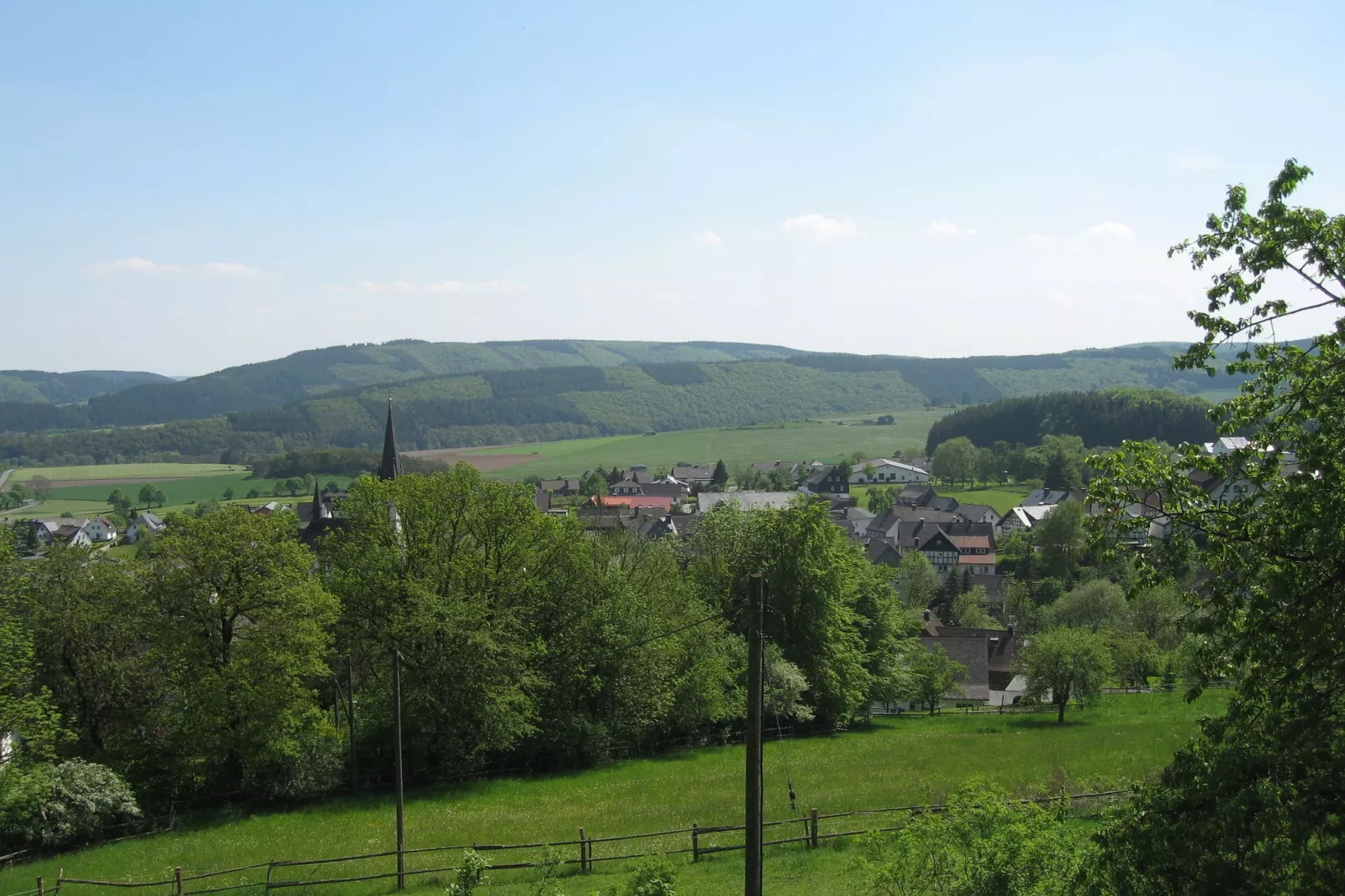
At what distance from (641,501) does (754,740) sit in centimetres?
12665

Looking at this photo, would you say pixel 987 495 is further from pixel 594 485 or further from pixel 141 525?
pixel 141 525

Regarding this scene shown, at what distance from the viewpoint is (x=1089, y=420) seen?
6531 inches

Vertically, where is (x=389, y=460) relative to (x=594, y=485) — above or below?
above

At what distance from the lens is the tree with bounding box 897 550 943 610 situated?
7706 centimetres

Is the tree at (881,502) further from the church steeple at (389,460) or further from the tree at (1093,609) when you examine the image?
the church steeple at (389,460)

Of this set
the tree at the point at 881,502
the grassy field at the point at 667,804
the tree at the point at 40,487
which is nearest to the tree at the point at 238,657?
the grassy field at the point at 667,804

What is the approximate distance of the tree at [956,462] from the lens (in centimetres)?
14875

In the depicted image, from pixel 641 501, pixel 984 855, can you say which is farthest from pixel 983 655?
pixel 641 501

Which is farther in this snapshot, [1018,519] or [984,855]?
[1018,519]

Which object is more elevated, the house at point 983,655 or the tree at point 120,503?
the tree at point 120,503

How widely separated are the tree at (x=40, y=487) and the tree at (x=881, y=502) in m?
137

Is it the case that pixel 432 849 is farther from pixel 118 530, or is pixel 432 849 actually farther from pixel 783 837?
pixel 118 530

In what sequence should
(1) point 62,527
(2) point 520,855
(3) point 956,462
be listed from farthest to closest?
(3) point 956,462
(1) point 62,527
(2) point 520,855

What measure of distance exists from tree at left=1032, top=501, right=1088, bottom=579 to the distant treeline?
73.3 meters
